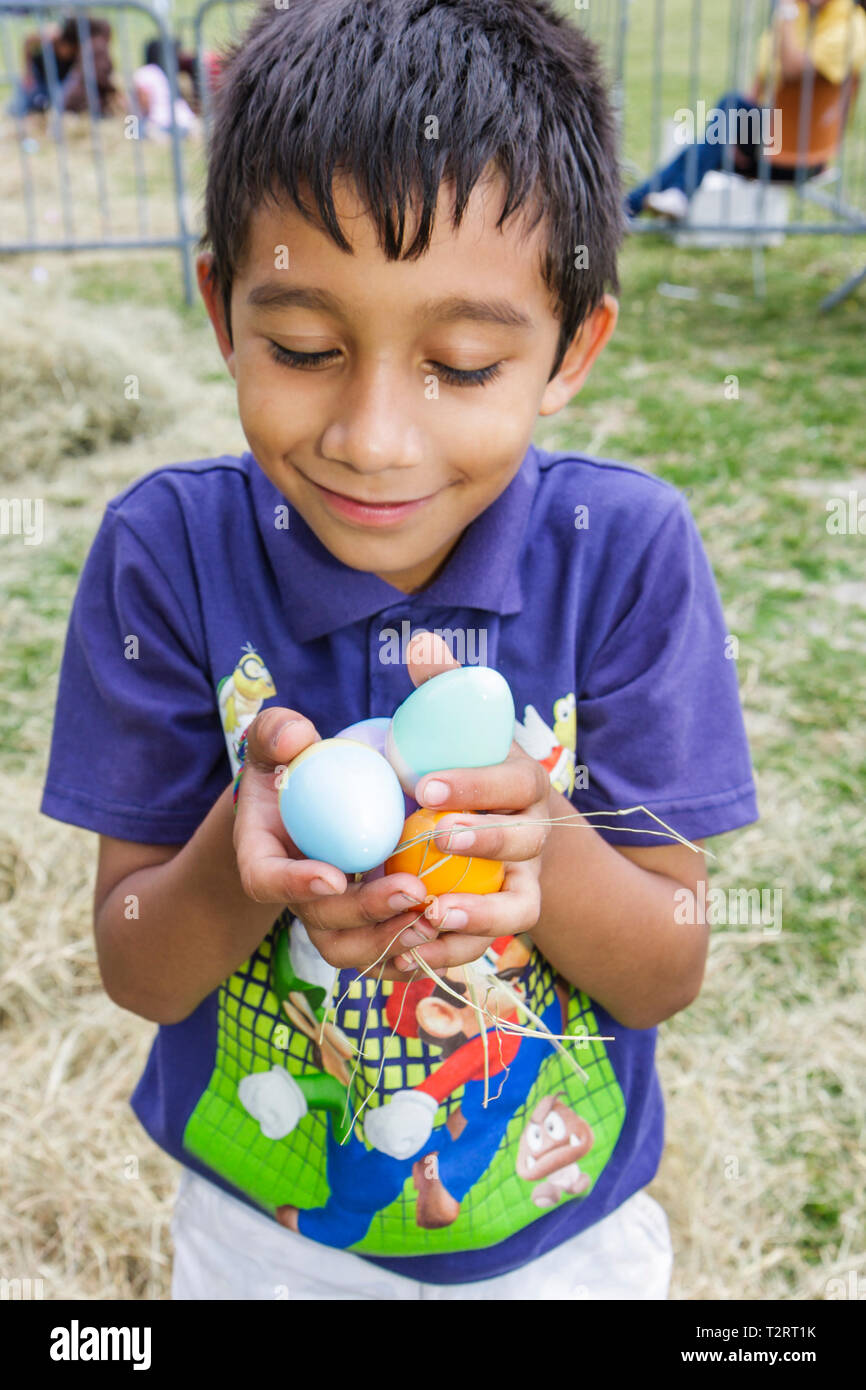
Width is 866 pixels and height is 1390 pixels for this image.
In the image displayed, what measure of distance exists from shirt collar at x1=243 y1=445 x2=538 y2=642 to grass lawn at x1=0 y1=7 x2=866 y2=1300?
1.23 meters

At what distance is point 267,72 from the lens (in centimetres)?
130

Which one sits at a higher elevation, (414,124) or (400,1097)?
(414,124)

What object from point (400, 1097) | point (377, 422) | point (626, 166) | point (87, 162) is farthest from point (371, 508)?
point (87, 162)

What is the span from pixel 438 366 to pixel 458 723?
14.1 inches

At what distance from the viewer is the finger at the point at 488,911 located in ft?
3.53

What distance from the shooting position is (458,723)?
1157 mm

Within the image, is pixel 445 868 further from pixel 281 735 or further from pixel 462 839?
pixel 281 735

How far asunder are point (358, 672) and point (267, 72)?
0.64 meters

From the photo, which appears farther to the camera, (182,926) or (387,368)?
(182,926)

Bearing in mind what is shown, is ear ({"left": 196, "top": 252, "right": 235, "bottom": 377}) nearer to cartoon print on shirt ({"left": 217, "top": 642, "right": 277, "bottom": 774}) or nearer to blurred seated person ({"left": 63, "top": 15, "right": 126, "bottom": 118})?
cartoon print on shirt ({"left": 217, "top": 642, "right": 277, "bottom": 774})

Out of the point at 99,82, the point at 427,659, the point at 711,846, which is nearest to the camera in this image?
the point at 427,659

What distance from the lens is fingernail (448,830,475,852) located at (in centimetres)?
108

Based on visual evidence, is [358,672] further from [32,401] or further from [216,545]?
[32,401]

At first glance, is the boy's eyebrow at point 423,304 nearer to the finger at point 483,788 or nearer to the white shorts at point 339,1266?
the finger at point 483,788
